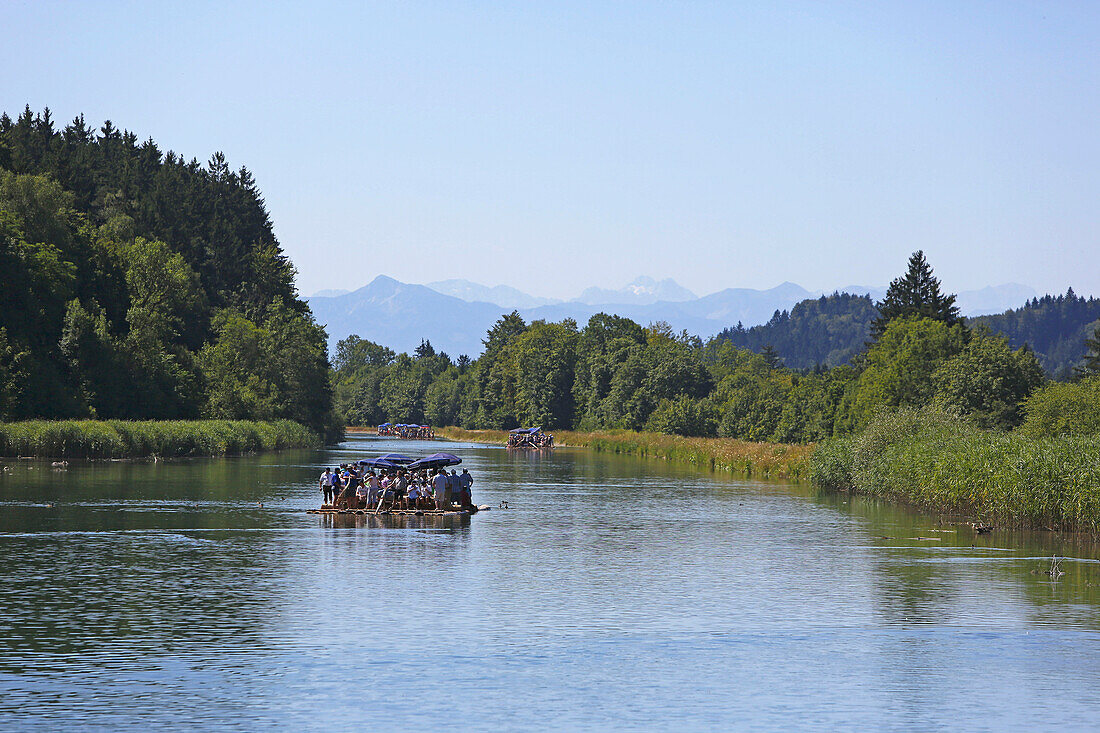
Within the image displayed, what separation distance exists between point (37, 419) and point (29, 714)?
7619cm

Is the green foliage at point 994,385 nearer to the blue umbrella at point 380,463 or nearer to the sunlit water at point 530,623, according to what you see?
the sunlit water at point 530,623

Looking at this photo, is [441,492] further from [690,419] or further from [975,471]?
[690,419]

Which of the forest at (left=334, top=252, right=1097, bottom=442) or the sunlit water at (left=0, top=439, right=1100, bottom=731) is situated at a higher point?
the forest at (left=334, top=252, right=1097, bottom=442)

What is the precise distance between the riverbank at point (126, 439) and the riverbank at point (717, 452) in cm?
4095

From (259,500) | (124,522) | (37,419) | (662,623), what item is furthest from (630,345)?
(662,623)

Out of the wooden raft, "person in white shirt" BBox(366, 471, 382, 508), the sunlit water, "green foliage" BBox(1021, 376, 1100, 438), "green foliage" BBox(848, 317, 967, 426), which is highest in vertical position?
"green foliage" BBox(848, 317, 967, 426)

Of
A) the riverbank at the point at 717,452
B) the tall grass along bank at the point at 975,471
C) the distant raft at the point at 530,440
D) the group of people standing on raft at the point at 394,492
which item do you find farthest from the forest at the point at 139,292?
the tall grass along bank at the point at 975,471

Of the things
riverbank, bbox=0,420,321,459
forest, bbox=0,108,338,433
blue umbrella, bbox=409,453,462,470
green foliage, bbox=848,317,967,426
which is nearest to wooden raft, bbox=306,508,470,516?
blue umbrella, bbox=409,453,462,470

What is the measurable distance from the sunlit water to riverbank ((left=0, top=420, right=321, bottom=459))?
103ft

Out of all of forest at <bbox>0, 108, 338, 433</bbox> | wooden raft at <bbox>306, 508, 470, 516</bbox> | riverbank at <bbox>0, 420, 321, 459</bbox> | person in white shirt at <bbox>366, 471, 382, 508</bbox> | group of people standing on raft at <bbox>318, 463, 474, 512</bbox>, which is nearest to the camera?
wooden raft at <bbox>306, 508, 470, 516</bbox>

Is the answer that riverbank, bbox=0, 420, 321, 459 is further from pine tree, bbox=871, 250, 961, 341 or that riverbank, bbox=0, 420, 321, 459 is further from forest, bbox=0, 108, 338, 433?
pine tree, bbox=871, 250, 961, 341

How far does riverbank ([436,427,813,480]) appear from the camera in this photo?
281 ft

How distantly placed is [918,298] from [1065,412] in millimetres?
57173

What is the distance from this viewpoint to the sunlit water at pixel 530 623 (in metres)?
20.5
